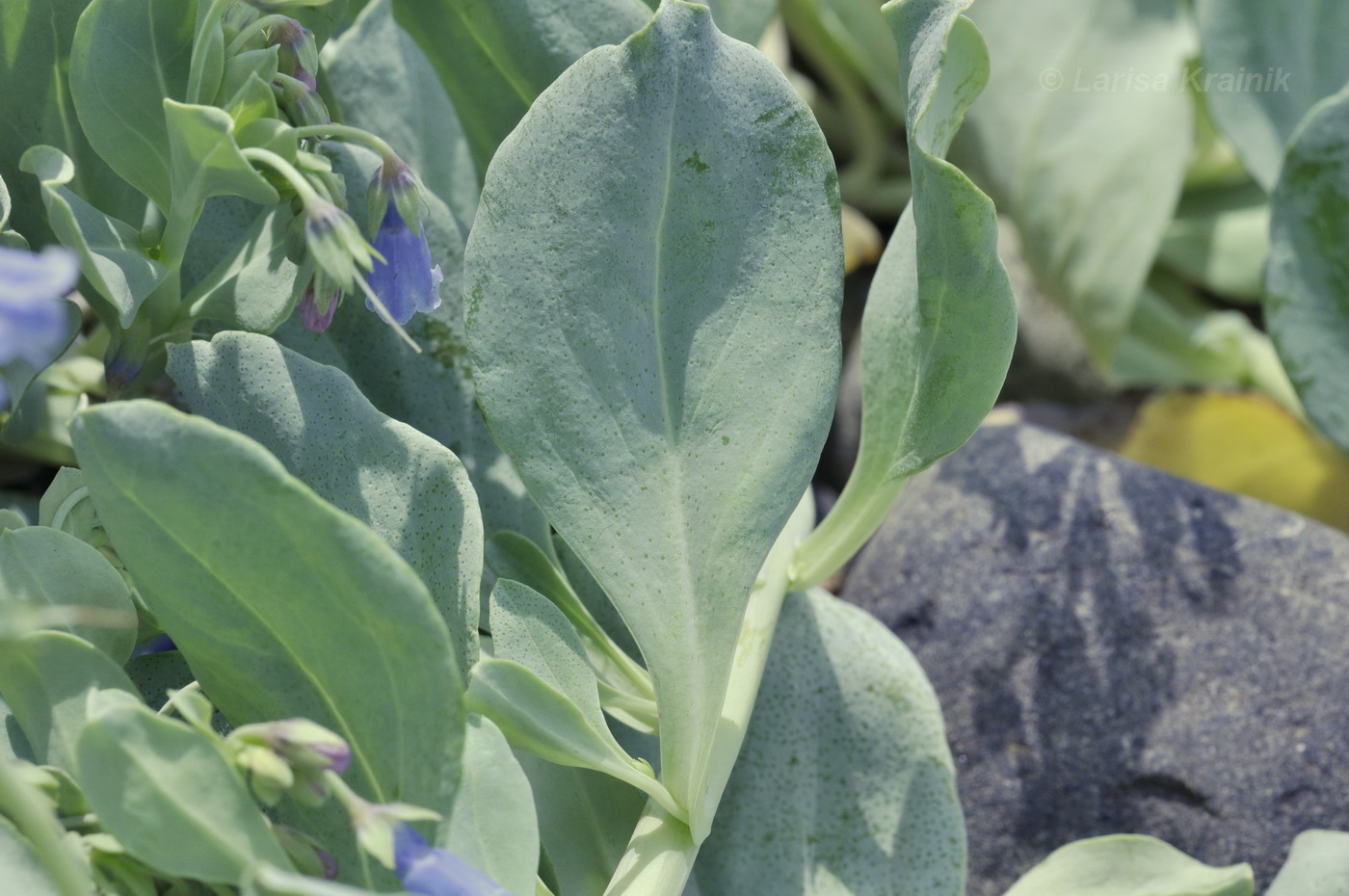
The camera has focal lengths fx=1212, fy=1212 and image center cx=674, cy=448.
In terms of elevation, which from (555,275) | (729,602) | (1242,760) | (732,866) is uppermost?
(555,275)

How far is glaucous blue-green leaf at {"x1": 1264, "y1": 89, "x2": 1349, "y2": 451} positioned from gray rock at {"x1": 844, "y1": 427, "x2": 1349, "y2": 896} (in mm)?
112

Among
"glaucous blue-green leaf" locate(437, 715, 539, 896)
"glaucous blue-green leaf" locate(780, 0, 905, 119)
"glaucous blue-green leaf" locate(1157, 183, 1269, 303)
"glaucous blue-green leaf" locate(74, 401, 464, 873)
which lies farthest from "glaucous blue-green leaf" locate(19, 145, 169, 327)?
"glaucous blue-green leaf" locate(1157, 183, 1269, 303)

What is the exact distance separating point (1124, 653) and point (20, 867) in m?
0.69

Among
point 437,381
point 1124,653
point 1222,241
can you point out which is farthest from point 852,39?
point 437,381

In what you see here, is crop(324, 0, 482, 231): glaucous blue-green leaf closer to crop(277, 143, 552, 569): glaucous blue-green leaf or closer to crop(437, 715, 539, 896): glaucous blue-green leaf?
crop(277, 143, 552, 569): glaucous blue-green leaf

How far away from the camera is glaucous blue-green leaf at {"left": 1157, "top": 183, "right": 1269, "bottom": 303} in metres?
1.29

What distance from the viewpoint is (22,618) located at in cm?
37

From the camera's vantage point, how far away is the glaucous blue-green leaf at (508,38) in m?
→ 0.63

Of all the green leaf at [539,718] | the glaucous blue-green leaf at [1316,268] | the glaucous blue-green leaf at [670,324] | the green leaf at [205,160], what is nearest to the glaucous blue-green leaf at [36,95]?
the green leaf at [205,160]

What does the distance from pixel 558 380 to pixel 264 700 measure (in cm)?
17

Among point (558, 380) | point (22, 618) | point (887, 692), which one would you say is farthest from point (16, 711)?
point (887, 692)

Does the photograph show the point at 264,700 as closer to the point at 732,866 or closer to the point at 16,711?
the point at 16,711

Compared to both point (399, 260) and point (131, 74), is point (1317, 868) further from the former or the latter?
point (131, 74)

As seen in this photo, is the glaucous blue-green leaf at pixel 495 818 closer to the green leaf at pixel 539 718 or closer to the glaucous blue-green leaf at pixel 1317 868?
the green leaf at pixel 539 718
